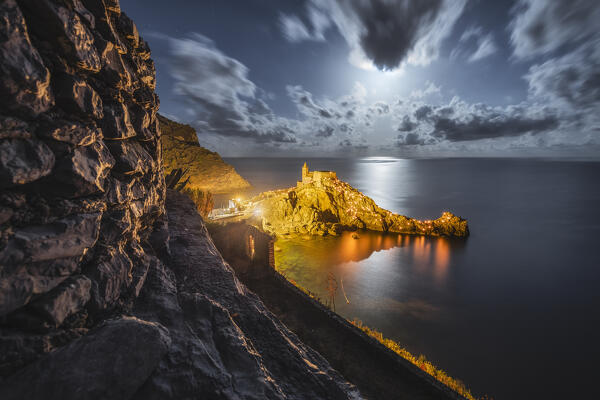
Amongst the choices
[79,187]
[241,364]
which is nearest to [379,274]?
[241,364]

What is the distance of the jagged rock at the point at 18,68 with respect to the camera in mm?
2664

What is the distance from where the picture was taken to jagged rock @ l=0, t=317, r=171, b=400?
2.72 meters

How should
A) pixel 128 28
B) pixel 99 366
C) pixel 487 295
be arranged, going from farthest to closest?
pixel 487 295, pixel 128 28, pixel 99 366

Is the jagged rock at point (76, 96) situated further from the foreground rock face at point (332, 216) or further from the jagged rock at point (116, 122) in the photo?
the foreground rock face at point (332, 216)

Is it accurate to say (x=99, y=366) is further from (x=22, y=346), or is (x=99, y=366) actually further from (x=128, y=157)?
(x=128, y=157)

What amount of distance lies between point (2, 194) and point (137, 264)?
3073mm

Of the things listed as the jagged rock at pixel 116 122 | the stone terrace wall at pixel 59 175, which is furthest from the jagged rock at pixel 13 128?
the jagged rock at pixel 116 122

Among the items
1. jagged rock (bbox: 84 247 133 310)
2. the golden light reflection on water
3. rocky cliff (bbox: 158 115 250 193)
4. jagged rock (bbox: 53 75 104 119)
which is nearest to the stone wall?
jagged rock (bbox: 84 247 133 310)

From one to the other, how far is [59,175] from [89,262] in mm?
1601

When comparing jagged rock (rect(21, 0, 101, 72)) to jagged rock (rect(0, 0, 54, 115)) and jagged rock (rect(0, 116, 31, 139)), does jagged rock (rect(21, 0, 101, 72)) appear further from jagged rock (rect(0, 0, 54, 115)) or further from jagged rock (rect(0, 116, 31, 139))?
jagged rock (rect(0, 116, 31, 139))

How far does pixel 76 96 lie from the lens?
3.64 m

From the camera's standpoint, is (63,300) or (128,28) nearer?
(63,300)

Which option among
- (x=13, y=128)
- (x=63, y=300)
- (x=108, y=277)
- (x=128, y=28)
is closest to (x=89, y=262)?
(x=108, y=277)

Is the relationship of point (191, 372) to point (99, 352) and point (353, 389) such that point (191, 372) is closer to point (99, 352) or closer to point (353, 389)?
point (99, 352)
